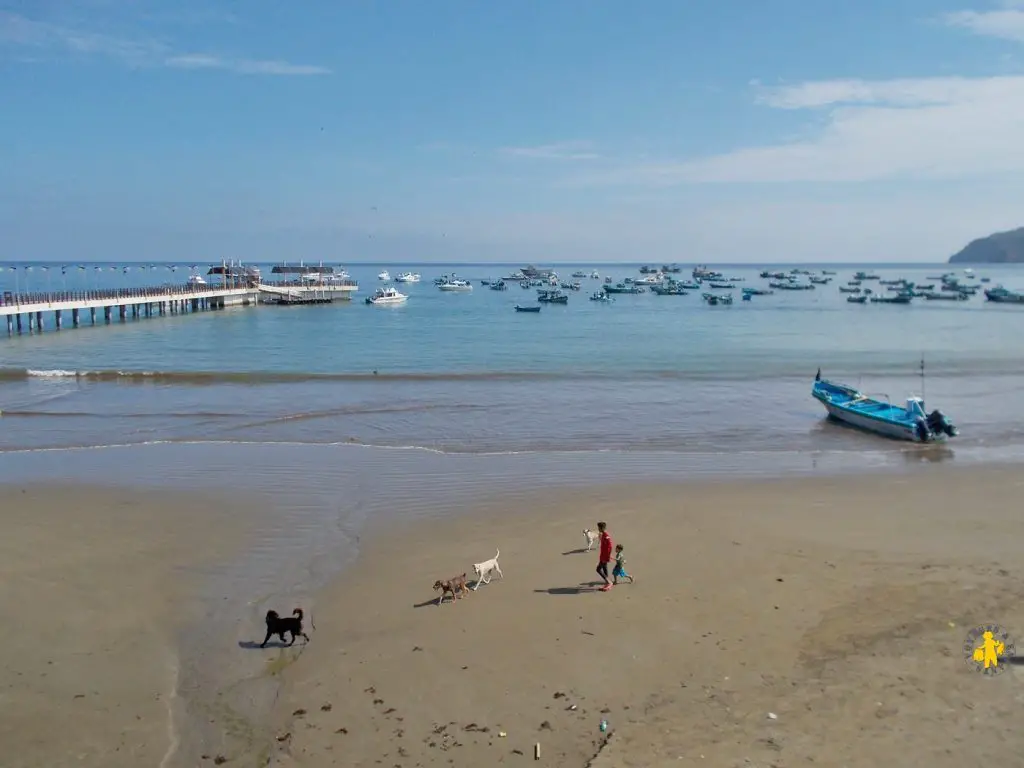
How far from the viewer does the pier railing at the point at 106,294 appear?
2459 inches

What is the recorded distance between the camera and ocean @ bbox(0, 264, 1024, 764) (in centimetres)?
1700

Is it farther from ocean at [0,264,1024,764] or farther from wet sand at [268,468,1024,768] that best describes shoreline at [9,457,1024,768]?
ocean at [0,264,1024,764]

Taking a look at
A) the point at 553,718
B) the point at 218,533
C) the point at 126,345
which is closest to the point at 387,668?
the point at 553,718

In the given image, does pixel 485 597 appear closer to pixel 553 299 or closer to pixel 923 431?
pixel 923 431

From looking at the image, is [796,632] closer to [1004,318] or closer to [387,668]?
[387,668]

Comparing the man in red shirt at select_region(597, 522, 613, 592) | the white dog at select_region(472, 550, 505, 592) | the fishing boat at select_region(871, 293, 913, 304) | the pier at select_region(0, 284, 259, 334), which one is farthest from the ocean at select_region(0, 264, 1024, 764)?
the fishing boat at select_region(871, 293, 913, 304)

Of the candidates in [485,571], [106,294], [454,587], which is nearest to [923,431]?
[485,571]

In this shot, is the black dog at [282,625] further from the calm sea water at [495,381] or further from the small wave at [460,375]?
the small wave at [460,375]

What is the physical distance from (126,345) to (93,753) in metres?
52.7

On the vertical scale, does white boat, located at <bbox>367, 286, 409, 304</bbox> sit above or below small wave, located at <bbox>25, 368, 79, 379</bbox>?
above

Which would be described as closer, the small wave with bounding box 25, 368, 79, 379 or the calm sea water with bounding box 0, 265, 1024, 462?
the calm sea water with bounding box 0, 265, 1024, 462

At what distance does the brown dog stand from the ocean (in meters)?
2.09

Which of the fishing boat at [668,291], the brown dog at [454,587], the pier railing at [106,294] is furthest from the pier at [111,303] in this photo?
the fishing boat at [668,291]

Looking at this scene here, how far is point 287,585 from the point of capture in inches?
522
